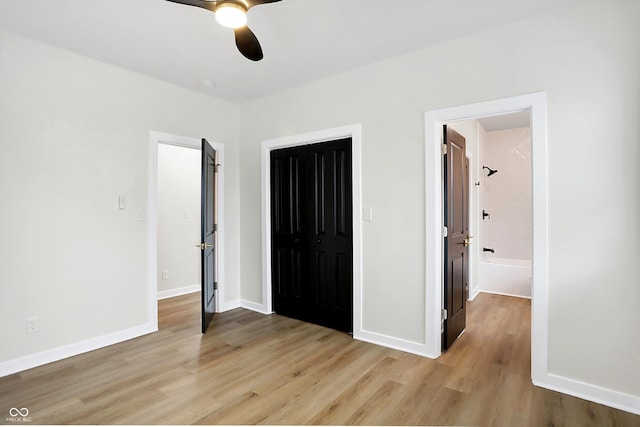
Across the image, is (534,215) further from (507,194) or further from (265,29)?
(507,194)

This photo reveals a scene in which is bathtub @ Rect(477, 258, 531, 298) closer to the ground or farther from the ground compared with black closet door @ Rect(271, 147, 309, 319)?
closer to the ground

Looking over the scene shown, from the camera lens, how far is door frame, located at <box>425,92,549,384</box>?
7.84 ft

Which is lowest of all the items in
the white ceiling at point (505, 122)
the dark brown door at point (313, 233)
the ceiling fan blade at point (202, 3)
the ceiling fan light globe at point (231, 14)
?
the dark brown door at point (313, 233)

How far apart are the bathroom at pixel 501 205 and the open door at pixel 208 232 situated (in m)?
3.63

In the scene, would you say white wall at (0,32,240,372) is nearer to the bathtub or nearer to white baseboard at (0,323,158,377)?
white baseboard at (0,323,158,377)

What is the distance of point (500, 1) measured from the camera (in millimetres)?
2258

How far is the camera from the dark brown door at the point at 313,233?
11.5 ft

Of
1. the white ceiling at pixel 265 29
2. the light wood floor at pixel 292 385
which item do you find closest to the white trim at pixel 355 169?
the light wood floor at pixel 292 385

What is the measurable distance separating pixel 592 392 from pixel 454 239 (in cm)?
143

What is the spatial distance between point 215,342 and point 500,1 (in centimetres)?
361

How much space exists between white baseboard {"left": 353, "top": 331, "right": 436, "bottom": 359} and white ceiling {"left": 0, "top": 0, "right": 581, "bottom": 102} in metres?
2.59

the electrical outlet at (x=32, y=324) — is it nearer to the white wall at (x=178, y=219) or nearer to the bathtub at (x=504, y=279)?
the white wall at (x=178, y=219)

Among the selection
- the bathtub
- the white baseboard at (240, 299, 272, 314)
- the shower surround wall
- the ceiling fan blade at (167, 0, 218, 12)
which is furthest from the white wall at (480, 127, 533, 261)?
the ceiling fan blade at (167, 0, 218, 12)

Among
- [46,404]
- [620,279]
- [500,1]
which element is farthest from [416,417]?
[500,1]
